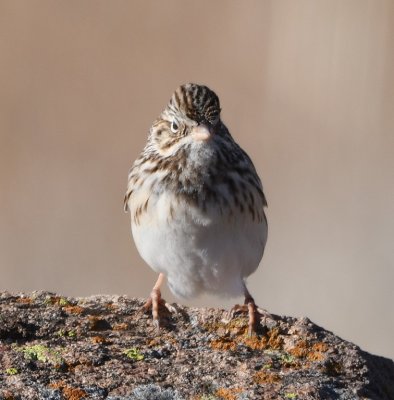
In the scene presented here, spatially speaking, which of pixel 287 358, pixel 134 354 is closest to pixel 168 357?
pixel 134 354

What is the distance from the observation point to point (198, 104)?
651 cm

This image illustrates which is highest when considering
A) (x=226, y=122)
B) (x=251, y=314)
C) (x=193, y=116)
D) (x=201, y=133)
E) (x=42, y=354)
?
(x=226, y=122)

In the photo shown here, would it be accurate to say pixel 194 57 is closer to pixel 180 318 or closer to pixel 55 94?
pixel 55 94

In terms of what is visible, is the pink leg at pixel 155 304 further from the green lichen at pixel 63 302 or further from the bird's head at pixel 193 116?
the bird's head at pixel 193 116

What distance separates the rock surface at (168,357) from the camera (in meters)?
4.55

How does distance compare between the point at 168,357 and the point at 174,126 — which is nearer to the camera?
the point at 168,357

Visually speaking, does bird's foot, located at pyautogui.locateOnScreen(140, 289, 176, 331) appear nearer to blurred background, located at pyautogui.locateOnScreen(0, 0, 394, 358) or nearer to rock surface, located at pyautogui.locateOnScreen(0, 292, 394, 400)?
rock surface, located at pyautogui.locateOnScreen(0, 292, 394, 400)

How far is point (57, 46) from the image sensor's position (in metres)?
12.4

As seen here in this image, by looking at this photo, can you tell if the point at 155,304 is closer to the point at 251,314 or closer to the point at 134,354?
the point at 251,314

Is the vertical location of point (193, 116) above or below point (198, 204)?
above

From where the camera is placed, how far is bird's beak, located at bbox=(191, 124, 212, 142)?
6438 mm

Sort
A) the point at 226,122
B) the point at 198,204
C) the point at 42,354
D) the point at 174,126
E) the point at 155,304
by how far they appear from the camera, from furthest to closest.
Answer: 1. the point at 226,122
2. the point at 174,126
3. the point at 198,204
4. the point at 155,304
5. the point at 42,354

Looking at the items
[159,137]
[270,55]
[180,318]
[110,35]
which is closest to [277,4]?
[270,55]

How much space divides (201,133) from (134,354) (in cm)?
180
